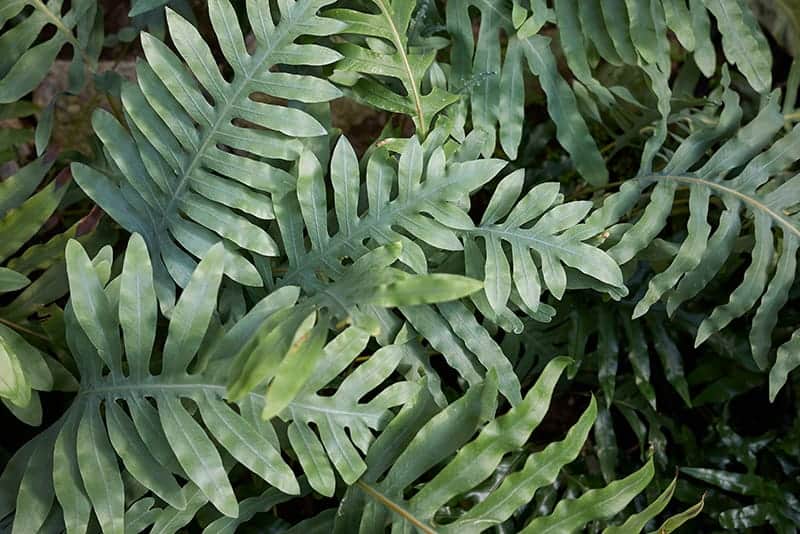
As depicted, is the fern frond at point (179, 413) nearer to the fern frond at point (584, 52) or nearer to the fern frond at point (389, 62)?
the fern frond at point (389, 62)

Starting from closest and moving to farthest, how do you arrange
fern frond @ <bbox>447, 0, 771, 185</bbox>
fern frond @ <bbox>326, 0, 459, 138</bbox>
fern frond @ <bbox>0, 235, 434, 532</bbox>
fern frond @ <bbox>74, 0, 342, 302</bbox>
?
fern frond @ <bbox>0, 235, 434, 532</bbox> < fern frond @ <bbox>74, 0, 342, 302</bbox> < fern frond @ <bbox>326, 0, 459, 138</bbox> < fern frond @ <bbox>447, 0, 771, 185</bbox>

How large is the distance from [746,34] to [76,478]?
127 centimetres

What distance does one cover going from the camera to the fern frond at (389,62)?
1166 mm

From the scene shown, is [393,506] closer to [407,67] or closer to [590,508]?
[590,508]

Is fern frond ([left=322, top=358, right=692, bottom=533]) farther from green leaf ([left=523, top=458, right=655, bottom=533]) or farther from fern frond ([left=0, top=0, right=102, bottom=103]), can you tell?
fern frond ([left=0, top=0, right=102, bottom=103])

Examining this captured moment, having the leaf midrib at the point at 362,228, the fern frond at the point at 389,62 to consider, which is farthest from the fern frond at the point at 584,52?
the leaf midrib at the point at 362,228

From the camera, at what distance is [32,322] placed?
4.28 ft

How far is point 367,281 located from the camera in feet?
2.85

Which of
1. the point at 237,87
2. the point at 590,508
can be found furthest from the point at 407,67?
the point at 590,508

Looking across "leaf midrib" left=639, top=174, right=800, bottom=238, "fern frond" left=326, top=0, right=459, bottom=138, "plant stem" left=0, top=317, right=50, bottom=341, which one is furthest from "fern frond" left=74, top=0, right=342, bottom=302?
"leaf midrib" left=639, top=174, right=800, bottom=238

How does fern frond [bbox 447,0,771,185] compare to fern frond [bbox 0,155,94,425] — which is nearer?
fern frond [bbox 0,155,94,425]

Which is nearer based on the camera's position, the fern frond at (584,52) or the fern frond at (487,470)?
the fern frond at (487,470)

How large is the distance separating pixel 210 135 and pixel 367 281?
401 millimetres

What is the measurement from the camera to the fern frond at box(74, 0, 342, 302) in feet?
3.49
